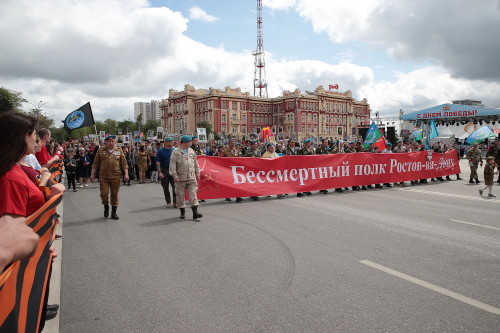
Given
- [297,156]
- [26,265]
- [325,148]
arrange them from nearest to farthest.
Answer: [26,265] < [297,156] < [325,148]

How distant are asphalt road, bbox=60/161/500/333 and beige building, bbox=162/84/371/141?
90.2 meters

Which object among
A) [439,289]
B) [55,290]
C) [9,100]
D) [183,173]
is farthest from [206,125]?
[439,289]

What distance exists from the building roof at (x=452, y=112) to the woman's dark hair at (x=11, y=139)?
47.8 metres

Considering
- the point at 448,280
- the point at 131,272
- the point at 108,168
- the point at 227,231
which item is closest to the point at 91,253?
the point at 131,272

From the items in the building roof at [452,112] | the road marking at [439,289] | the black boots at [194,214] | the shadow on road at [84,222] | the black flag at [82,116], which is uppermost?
the building roof at [452,112]

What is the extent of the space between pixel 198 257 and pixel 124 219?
3707 millimetres

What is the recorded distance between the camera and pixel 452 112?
44312 mm

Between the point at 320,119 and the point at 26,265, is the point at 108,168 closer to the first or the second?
the point at 26,265

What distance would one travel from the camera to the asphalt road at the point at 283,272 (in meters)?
3.42

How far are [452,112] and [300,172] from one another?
134 feet

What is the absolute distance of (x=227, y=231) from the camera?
6934 mm

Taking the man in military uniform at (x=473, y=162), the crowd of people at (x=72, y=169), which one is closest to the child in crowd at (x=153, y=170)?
the crowd of people at (x=72, y=169)

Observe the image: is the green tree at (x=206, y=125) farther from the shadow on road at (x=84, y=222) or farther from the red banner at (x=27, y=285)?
the red banner at (x=27, y=285)

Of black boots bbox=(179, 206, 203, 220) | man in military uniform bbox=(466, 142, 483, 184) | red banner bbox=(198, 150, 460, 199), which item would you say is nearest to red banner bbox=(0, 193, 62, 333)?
black boots bbox=(179, 206, 203, 220)
